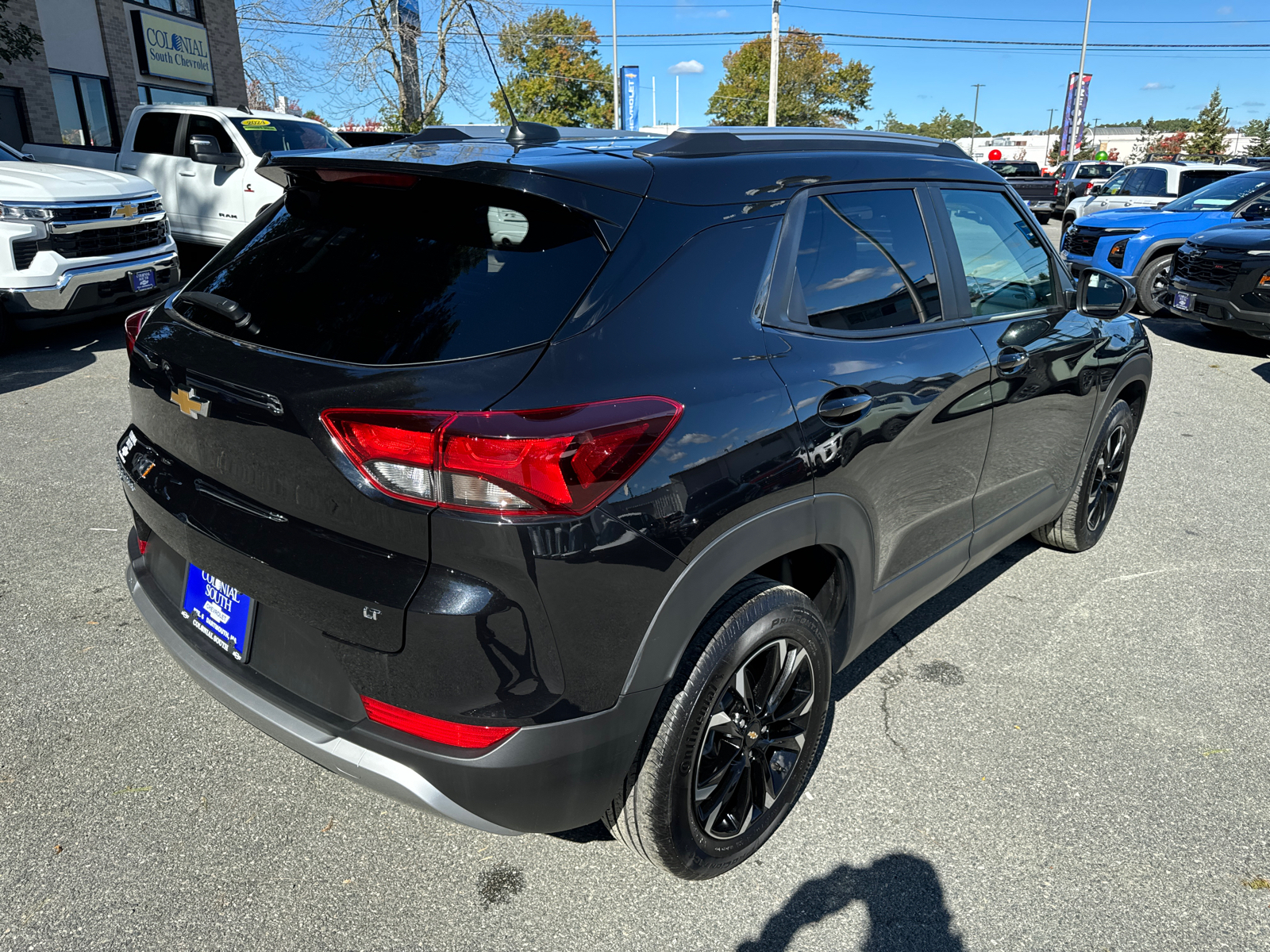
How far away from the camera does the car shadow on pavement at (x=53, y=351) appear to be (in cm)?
716

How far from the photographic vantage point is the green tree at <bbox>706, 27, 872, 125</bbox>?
73.9m

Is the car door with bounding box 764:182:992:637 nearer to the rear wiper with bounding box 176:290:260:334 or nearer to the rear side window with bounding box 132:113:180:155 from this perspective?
the rear wiper with bounding box 176:290:260:334

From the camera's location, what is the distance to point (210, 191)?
1054 cm

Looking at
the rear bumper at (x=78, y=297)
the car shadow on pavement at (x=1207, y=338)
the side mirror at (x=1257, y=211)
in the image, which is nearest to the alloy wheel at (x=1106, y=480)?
the car shadow on pavement at (x=1207, y=338)

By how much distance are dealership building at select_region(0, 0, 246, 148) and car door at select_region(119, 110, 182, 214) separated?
356 inches

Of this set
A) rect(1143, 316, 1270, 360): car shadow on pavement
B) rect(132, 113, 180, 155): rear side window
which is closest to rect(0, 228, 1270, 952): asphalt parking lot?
rect(1143, 316, 1270, 360): car shadow on pavement

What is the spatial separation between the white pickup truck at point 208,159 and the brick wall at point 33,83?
9.01m

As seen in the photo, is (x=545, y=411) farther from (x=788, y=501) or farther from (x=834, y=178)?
(x=834, y=178)

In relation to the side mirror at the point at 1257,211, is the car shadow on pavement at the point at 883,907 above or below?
below

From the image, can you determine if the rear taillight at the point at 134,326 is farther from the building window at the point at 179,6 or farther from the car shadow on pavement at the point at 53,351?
the building window at the point at 179,6

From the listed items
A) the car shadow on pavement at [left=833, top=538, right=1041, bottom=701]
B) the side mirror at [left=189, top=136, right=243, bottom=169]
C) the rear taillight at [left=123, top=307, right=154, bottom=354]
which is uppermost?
the side mirror at [left=189, top=136, right=243, bottom=169]

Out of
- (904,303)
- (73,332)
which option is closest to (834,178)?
(904,303)

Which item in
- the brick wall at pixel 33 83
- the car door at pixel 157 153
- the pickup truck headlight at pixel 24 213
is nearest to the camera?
the pickup truck headlight at pixel 24 213

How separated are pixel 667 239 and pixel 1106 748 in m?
2.26
